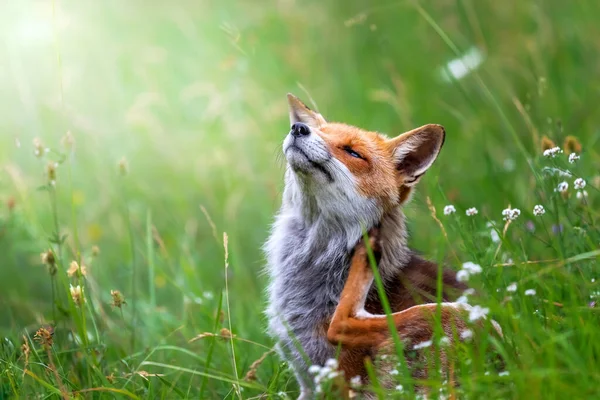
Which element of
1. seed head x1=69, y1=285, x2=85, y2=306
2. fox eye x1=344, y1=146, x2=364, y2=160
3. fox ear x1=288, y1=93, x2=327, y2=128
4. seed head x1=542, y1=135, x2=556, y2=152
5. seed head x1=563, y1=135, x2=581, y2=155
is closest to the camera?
seed head x1=69, y1=285, x2=85, y2=306

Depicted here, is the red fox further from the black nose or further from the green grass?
the green grass

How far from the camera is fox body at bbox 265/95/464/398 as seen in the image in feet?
14.9

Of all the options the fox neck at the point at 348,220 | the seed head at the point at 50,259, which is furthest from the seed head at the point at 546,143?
the seed head at the point at 50,259

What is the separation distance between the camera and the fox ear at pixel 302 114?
17.5ft

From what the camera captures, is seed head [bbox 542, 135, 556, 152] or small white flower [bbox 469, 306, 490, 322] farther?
seed head [bbox 542, 135, 556, 152]

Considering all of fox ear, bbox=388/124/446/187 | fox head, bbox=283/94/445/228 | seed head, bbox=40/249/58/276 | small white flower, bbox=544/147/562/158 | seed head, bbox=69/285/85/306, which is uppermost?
small white flower, bbox=544/147/562/158

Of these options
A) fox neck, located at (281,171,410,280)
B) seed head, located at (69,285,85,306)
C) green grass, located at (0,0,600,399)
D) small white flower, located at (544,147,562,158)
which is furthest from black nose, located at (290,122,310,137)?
seed head, located at (69,285,85,306)

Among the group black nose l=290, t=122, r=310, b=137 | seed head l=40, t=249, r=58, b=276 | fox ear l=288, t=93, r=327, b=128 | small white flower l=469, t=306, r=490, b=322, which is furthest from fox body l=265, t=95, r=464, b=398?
seed head l=40, t=249, r=58, b=276

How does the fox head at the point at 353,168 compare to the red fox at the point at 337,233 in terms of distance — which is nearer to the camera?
the red fox at the point at 337,233

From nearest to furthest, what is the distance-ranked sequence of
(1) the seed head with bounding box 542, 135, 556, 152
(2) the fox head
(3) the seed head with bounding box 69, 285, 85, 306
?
(3) the seed head with bounding box 69, 285, 85, 306
(2) the fox head
(1) the seed head with bounding box 542, 135, 556, 152

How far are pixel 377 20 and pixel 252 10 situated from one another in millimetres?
1527

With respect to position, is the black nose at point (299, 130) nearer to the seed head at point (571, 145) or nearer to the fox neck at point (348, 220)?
the fox neck at point (348, 220)

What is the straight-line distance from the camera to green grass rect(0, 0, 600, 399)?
18.0 feet

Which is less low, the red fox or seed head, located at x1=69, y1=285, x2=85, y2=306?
the red fox
